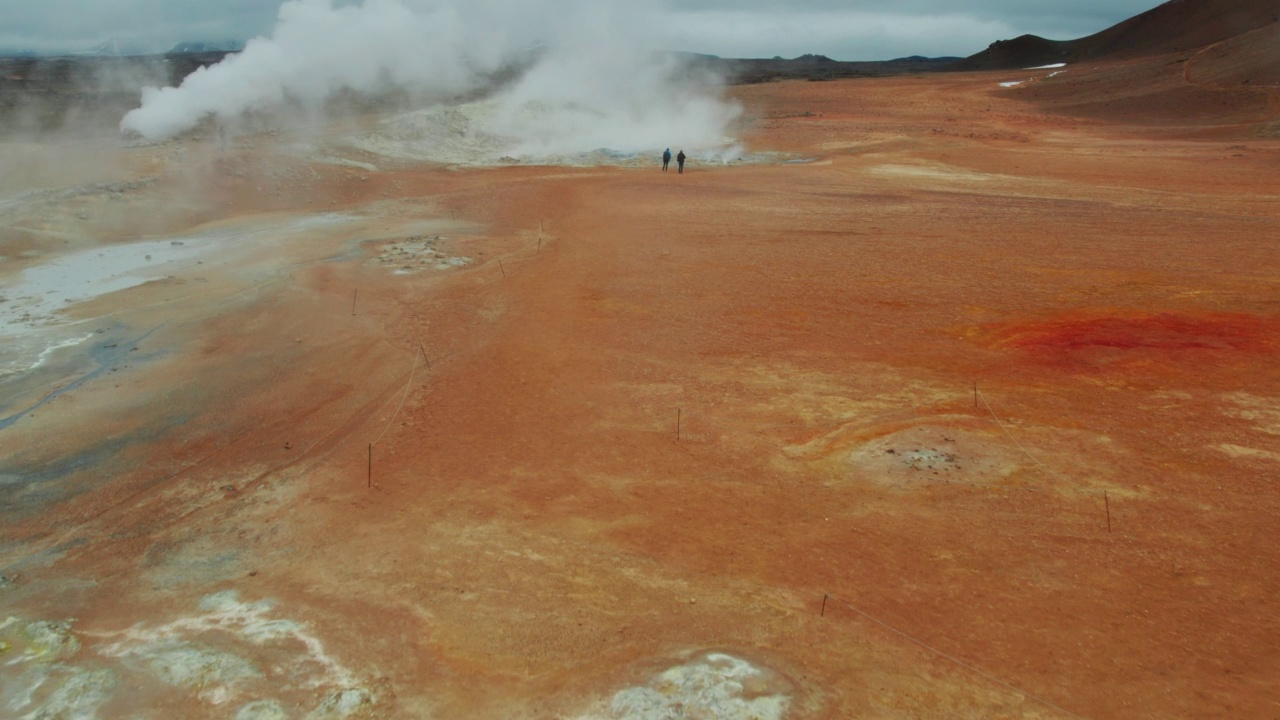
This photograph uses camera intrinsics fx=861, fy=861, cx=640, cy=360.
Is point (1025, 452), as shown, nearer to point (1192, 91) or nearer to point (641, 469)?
point (641, 469)

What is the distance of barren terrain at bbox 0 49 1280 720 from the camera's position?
5.14m

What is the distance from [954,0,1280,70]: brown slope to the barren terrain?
5037 centimetres

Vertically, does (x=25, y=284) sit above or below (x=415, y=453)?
above

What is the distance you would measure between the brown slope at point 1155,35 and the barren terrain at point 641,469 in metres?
50.4

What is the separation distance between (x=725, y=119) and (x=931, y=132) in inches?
352

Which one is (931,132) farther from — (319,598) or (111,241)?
→ (319,598)

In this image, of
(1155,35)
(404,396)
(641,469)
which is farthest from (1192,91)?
(404,396)

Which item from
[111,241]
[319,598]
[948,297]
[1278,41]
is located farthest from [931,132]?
[319,598]

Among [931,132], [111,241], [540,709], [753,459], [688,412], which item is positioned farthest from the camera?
[931,132]

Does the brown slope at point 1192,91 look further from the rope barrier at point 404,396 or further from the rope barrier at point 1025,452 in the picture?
the rope barrier at point 404,396

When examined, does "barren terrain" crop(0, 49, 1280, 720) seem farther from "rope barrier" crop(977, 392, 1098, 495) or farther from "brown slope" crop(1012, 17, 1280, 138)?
"brown slope" crop(1012, 17, 1280, 138)

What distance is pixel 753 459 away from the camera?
7969mm

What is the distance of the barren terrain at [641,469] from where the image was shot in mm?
5145

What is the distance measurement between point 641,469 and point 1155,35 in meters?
73.2
